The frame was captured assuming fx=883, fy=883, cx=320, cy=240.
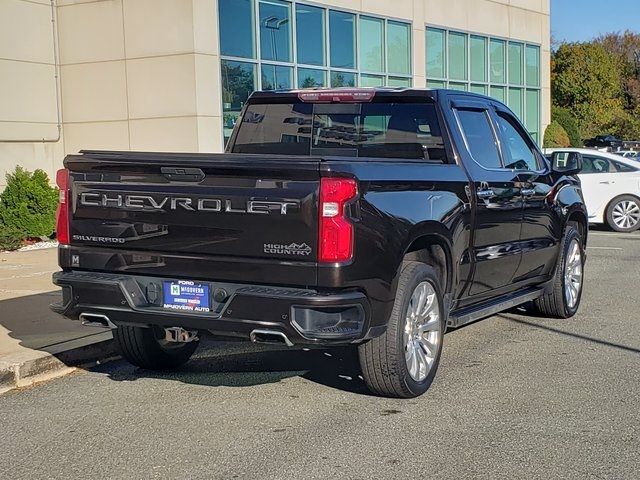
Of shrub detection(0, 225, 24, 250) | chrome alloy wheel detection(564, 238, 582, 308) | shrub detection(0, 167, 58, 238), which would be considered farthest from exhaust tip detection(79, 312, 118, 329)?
shrub detection(0, 167, 58, 238)

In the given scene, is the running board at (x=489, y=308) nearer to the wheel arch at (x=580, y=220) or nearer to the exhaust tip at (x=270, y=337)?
the wheel arch at (x=580, y=220)

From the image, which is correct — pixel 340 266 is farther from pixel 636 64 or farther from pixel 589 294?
pixel 636 64

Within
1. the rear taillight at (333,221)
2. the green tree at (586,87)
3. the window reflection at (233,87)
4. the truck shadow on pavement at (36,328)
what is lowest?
→ the truck shadow on pavement at (36,328)

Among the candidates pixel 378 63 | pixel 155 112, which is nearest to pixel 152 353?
pixel 155 112

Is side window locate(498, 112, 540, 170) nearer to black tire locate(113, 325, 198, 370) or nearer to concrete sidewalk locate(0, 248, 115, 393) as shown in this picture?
black tire locate(113, 325, 198, 370)

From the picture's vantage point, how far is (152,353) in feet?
21.4

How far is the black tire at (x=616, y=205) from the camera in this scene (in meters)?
17.1

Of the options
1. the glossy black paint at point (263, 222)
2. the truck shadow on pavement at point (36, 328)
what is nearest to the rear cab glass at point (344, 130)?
the glossy black paint at point (263, 222)

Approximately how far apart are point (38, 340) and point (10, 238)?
7121mm

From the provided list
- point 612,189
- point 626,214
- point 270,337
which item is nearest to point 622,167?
point 612,189

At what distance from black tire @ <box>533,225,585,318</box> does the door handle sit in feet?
5.64

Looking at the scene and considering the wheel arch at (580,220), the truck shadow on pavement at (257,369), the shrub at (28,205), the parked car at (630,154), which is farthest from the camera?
the parked car at (630,154)

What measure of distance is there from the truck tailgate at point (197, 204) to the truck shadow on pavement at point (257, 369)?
1.42m

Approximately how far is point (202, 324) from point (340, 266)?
36.3 inches
